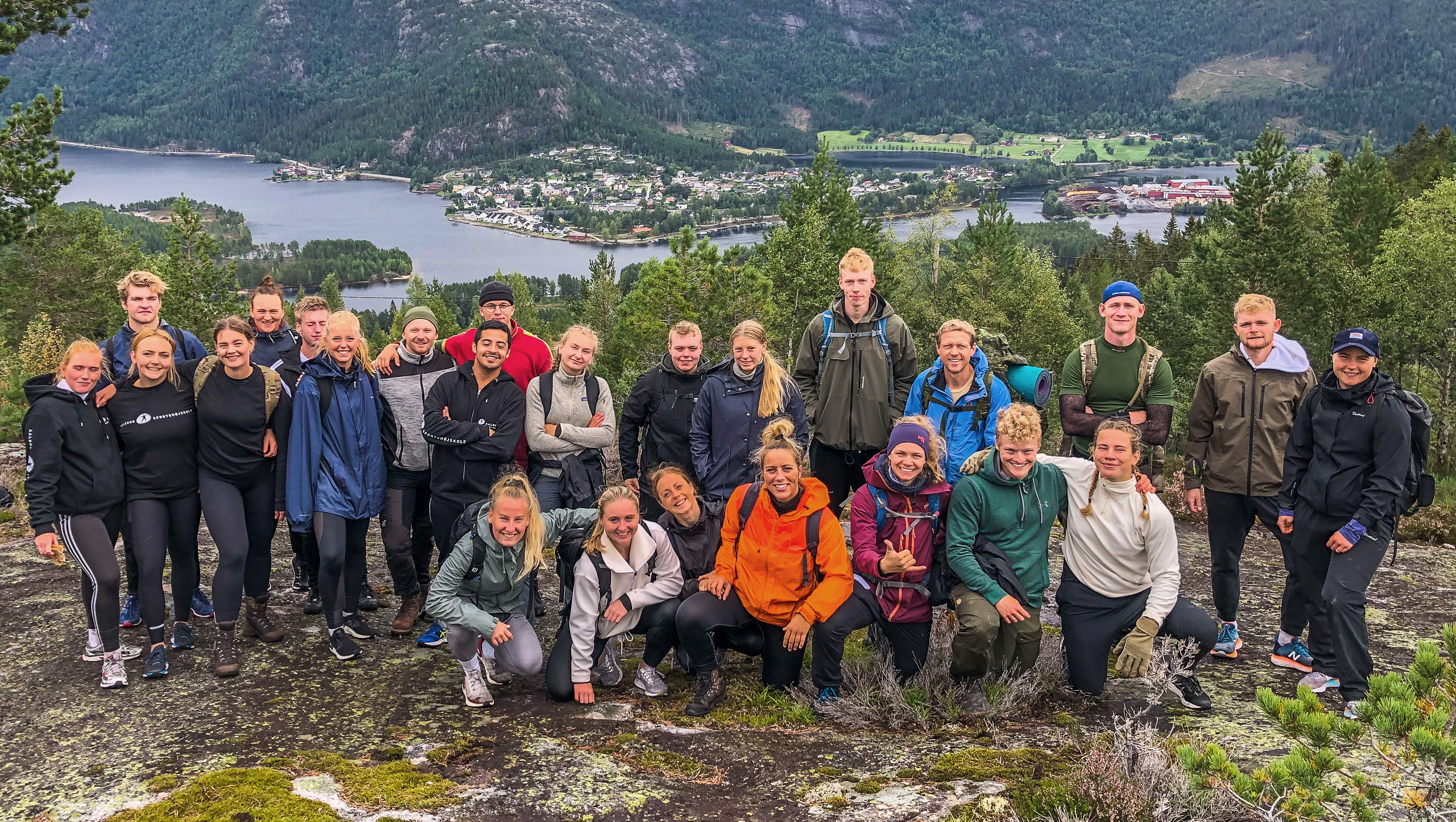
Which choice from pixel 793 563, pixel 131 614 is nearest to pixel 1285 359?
pixel 793 563

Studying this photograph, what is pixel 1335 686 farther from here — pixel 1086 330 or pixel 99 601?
pixel 1086 330

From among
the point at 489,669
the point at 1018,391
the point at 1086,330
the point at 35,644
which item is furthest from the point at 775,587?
the point at 1086,330

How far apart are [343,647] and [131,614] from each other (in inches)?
68.4

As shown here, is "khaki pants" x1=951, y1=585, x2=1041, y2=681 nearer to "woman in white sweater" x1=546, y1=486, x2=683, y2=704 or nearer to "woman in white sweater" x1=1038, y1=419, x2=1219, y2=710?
"woman in white sweater" x1=1038, y1=419, x2=1219, y2=710

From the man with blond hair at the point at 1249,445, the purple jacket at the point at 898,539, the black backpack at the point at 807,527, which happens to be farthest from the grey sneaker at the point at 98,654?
the man with blond hair at the point at 1249,445

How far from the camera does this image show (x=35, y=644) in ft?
18.8

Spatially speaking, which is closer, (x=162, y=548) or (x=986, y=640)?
(x=986, y=640)

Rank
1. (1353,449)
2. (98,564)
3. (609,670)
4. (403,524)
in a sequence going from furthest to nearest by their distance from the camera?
1. (403,524)
2. (609,670)
3. (98,564)
4. (1353,449)

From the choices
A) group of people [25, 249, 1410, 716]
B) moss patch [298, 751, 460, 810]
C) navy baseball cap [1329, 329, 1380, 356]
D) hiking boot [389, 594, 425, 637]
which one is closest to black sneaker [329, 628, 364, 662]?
group of people [25, 249, 1410, 716]

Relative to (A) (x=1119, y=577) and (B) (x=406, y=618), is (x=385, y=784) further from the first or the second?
(A) (x=1119, y=577)

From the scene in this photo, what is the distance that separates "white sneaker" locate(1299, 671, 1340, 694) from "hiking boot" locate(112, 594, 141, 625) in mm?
7139

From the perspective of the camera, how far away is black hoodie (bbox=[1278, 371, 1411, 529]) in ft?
15.5

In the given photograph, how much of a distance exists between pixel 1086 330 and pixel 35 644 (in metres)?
51.1

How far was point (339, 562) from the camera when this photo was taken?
5645 mm
